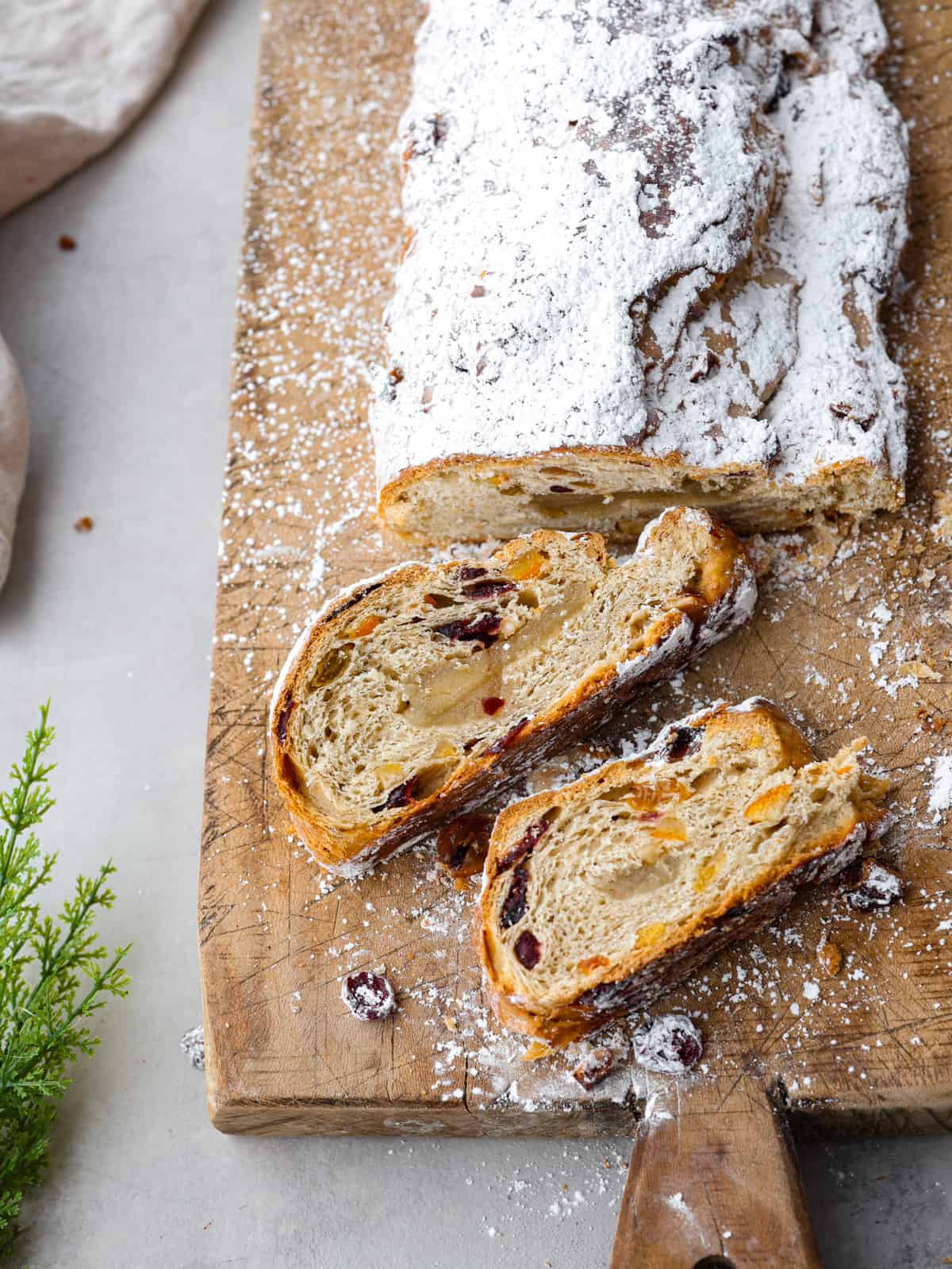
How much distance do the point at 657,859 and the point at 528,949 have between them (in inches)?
13.9

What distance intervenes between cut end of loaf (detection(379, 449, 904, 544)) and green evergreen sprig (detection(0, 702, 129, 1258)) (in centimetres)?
109

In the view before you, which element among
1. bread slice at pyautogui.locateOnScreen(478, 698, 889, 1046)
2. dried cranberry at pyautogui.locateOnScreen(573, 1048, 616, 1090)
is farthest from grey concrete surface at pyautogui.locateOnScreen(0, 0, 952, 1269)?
bread slice at pyautogui.locateOnScreen(478, 698, 889, 1046)

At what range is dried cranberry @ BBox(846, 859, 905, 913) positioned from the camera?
8.95 feet

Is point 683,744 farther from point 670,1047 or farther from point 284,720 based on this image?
point 284,720

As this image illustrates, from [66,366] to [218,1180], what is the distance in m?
2.56

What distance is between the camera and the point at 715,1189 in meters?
2.55

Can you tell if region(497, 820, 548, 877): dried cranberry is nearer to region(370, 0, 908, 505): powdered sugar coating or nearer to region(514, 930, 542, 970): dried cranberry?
region(514, 930, 542, 970): dried cranberry

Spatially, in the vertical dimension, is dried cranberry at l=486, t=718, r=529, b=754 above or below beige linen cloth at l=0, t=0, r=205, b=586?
below

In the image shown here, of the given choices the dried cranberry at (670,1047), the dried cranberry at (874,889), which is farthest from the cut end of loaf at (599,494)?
the dried cranberry at (670,1047)

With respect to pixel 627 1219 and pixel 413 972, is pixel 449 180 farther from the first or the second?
pixel 627 1219

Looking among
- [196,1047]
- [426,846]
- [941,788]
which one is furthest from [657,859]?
[196,1047]

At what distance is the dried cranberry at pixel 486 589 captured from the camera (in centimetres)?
296

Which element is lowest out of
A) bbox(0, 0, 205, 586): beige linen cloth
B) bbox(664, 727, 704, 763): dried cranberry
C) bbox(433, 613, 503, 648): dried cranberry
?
bbox(664, 727, 704, 763): dried cranberry

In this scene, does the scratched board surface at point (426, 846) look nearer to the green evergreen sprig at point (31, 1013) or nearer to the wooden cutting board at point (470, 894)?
the wooden cutting board at point (470, 894)
